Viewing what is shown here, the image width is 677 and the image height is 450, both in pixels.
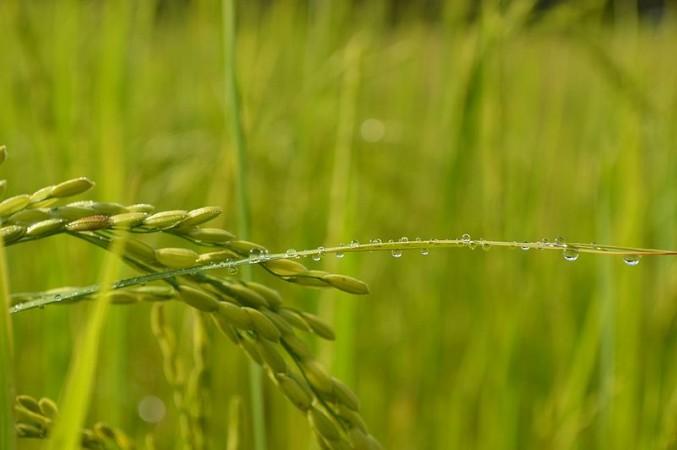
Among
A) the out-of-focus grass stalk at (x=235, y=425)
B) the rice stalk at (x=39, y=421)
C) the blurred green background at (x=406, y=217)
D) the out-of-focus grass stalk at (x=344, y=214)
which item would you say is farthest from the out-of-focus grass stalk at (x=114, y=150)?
the rice stalk at (x=39, y=421)

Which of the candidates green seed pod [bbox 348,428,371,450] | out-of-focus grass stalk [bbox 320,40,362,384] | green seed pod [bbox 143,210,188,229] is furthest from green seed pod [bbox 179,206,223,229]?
→ out-of-focus grass stalk [bbox 320,40,362,384]

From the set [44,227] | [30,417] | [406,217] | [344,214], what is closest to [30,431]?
[30,417]

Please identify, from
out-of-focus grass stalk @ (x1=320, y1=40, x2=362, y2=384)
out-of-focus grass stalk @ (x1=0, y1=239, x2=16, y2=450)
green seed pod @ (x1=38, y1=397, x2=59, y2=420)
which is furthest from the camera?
out-of-focus grass stalk @ (x1=320, y1=40, x2=362, y2=384)

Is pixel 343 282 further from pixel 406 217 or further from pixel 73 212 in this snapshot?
pixel 406 217

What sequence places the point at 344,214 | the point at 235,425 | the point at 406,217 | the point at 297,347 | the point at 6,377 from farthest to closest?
1. the point at 406,217
2. the point at 344,214
3. the point at 235,425
4. the point at 297,347
5. the point at 6,377

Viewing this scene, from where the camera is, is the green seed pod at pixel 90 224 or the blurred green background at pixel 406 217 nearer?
the green seed pod at pixel 90 224

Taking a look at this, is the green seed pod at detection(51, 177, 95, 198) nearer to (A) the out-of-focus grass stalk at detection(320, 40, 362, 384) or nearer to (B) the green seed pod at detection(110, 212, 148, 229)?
Answer: (B) the green seed pod at detection(110, 212, 148, 229)

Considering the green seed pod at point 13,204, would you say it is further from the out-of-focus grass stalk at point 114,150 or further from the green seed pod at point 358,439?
the out-of-focus grass stalk at point 114,150
